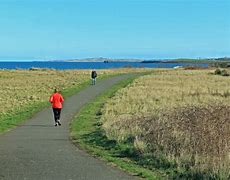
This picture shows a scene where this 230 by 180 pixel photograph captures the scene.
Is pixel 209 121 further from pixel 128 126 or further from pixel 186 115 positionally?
pixel 128 126

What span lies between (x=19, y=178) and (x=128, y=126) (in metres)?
7.34

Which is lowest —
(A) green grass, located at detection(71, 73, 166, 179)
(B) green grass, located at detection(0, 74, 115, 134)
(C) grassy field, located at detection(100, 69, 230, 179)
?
(B) green grass, located at detection(0, 74, 115, 134)

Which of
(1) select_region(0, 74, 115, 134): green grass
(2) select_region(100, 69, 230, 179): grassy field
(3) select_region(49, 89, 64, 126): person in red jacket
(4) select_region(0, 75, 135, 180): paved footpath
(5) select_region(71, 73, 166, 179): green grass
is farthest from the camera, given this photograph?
(3) select_region(49, 89, 64, 126): person in red jacket

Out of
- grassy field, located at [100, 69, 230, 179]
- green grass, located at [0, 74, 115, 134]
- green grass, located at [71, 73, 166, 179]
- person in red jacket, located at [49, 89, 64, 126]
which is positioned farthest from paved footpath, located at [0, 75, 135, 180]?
grassy field, located at [100, 69, 230, 179]

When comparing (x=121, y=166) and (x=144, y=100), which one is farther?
(x=144, y=100)

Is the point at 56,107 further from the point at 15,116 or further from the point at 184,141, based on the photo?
the point at 184,141

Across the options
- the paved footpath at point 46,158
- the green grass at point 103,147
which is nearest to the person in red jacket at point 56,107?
the paved footpath at point 46,158

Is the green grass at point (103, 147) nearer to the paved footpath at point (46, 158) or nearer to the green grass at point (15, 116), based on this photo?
the paved footpath at point (46, 158)

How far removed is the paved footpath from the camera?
9.75m

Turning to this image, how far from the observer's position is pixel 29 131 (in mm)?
18609

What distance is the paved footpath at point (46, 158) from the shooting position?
9750mm

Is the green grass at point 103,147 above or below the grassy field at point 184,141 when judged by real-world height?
below

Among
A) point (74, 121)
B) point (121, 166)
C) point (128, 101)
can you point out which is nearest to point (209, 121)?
point (121, 166)

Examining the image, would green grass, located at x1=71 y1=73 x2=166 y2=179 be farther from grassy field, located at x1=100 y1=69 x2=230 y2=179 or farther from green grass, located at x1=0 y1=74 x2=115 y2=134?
green grass, located at x1=0 y1=74 x2=115 y2=134
